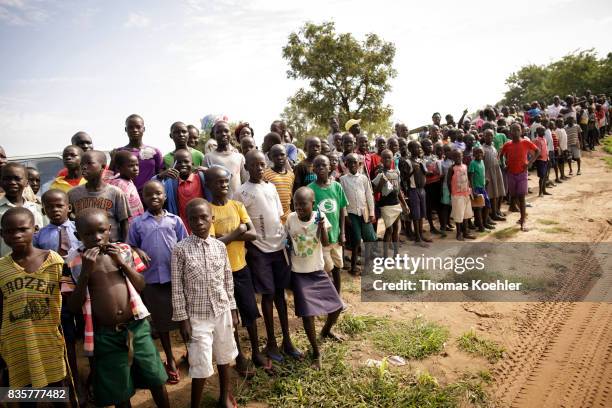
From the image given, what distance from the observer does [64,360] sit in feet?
8.92

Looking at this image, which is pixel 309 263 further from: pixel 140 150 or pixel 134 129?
pixel 134 129

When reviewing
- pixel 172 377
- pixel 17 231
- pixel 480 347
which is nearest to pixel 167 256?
pixel 17 231

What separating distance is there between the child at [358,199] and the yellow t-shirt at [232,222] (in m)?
2.15

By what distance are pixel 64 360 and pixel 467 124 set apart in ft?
35.5

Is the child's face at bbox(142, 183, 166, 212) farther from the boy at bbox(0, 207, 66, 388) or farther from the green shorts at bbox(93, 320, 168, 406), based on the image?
the green shorts at bbox(93, 320, 168, 406)

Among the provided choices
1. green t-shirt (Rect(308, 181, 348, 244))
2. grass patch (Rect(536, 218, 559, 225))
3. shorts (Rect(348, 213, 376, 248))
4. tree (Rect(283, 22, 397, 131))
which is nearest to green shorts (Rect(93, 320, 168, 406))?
green t-shirt (Rect(308, 181, 348, 244))

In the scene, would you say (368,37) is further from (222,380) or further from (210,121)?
(222,380)

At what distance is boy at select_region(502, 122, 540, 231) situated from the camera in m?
7.91

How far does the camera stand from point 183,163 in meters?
3.92

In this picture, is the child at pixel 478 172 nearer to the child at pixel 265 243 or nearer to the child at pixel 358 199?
the child at pixel 358 199

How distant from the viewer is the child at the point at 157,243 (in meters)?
3.17

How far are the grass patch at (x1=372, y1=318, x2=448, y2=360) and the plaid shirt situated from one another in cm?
195

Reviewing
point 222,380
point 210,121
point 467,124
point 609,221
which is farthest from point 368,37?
point 222,380

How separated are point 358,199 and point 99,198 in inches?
127
